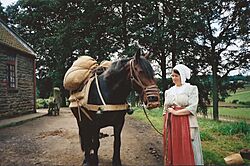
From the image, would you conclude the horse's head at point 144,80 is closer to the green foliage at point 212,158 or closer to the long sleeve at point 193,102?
the long sleeve at point 193,102

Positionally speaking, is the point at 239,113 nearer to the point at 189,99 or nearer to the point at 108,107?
the point at 108,107

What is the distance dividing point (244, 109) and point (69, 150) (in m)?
18.3

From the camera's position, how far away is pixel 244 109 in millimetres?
22609

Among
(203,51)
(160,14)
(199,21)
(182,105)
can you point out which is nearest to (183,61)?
(203,51)

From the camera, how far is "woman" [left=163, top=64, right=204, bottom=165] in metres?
4.29

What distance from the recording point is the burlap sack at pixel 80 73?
5781mm

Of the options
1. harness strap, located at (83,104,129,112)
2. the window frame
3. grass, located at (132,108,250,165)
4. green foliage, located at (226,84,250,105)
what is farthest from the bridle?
green foliage, located at (226,84,250,105)

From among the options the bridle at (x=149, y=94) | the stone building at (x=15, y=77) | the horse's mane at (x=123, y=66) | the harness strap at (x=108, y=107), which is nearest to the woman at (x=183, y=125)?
the bridle at (x=149, y=94)

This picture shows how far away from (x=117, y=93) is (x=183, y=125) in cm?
134

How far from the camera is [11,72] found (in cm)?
1769

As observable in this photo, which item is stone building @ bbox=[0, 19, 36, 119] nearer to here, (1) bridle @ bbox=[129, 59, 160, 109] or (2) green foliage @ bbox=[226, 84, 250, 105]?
(1) bridle @ bbox=[129, 59, 160, 109]

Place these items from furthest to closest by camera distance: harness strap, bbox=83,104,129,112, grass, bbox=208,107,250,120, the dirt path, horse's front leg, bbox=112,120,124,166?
1. grass, bbox=208,107,250,120
2. the dirt path
3. horse's front leg, bbox=112,120,124,166
4. harness strap, bbox=83,104,129,112

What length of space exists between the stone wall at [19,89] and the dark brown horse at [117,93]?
1180 centimetres

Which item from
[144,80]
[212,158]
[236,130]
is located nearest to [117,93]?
[144,80]
